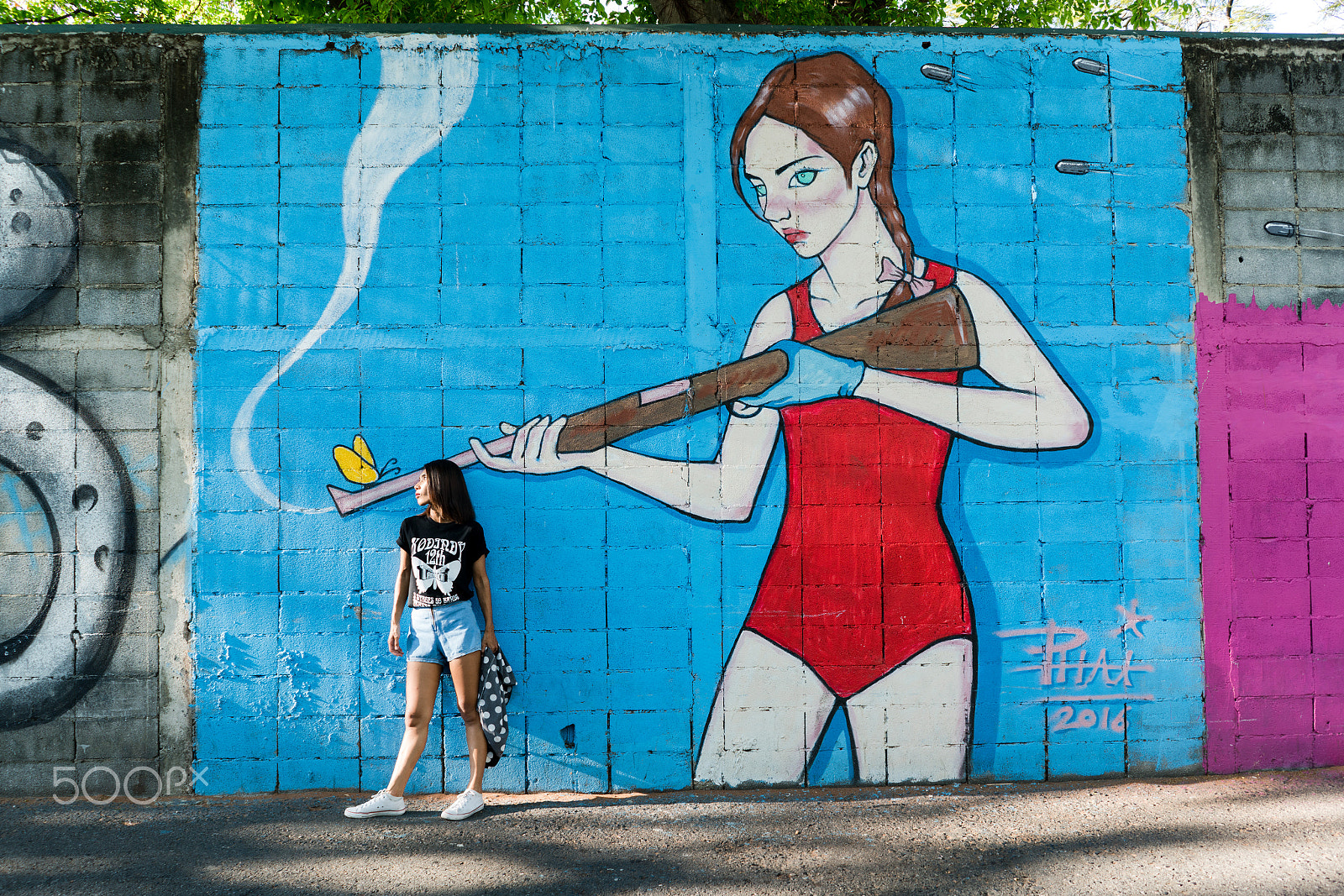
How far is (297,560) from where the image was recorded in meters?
4.11

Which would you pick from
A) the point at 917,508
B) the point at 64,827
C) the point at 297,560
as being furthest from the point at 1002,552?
the point at 64,827

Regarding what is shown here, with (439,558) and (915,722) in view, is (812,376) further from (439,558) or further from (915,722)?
(439,558)

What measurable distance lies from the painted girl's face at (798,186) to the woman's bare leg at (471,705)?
8.67 feet

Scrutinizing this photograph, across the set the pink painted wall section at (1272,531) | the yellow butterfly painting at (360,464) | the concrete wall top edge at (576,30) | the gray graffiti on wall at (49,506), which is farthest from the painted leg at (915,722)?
the gray graffiti on wall at (49,506)

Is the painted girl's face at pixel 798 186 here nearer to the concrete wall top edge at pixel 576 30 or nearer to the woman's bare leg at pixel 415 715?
the concrete wall top edge at pixel 576 30

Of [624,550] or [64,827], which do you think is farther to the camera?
[624,550]

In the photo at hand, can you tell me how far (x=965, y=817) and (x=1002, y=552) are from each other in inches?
51.3

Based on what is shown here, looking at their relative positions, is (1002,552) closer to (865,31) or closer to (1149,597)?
(1149,597)

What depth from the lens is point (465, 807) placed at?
377 centimetres

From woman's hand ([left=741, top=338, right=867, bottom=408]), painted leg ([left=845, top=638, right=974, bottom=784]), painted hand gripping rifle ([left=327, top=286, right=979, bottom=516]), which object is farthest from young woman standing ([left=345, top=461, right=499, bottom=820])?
painted leg ([left=845, top=638, right=974, bottom=784])

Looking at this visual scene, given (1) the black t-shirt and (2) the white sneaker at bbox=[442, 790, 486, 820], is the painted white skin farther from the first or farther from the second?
(1) the black t-shirt

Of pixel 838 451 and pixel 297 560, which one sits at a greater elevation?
pixel 838 451

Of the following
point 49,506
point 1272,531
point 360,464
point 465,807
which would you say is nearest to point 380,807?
point 465,807

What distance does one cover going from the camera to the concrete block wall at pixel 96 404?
13.3ft
